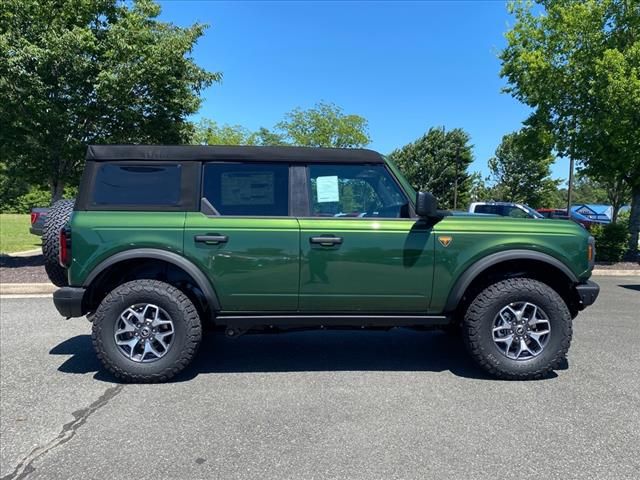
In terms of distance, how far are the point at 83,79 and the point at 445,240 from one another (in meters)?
8.07

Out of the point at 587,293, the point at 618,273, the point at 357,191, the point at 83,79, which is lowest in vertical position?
the point at 618,273

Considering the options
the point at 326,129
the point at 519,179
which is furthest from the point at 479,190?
the point at 326,129

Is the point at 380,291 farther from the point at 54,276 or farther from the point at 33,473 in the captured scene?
the point at 54,276

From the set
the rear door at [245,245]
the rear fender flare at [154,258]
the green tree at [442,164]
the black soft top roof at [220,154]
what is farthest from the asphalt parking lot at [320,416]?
the green tree at [442,164]

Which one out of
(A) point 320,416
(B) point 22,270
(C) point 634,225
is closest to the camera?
(A) point 320,416

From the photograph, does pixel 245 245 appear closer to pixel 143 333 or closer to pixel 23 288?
pixel 143 333

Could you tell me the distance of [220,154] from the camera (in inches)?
159

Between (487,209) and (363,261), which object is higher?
(487,209)

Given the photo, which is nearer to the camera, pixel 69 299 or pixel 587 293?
pixel 69 299

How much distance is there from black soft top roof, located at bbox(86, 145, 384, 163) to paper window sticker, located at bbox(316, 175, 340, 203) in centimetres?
16

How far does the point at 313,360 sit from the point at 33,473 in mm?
2482

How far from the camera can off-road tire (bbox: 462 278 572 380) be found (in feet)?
12.9

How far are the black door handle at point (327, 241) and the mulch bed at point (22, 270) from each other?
21.2 feet

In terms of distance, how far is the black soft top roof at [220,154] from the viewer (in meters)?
4.02
